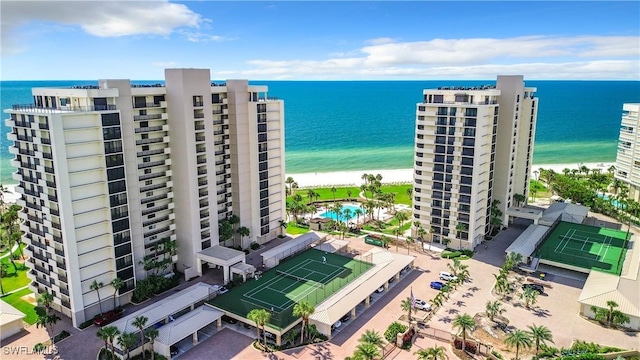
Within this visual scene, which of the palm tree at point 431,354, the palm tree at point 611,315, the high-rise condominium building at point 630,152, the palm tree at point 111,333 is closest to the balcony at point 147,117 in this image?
the palm tree at point 111,333

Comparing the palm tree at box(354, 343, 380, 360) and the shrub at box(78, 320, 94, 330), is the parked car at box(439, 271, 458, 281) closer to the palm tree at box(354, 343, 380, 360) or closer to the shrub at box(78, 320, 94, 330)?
the palm tree at box(354, 343, 380, 360)

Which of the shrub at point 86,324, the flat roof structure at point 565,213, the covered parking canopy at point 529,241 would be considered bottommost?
the shrub at point 86,324

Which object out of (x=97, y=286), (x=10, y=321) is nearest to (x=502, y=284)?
(x=97, y=286)

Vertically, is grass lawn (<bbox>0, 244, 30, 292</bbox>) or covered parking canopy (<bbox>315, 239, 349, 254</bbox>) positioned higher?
covered parking canopy (<bbox>315, 239, 349, 254</bbox>)

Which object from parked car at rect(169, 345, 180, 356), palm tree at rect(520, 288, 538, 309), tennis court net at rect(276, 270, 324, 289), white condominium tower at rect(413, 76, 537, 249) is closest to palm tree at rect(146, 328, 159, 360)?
parked car at rect(169, 345, 180, 356)

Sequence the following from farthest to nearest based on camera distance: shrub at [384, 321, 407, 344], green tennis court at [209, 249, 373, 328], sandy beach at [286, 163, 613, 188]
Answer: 1. sandy beach at [286, 163, 613, 188]
2. green tennis court at [209, 249, 373, 328]
3. shrub at [384, 321, 407, 344]

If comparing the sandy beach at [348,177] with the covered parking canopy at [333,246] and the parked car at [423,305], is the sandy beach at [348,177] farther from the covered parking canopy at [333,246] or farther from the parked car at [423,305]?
the parked car at [423,305]
